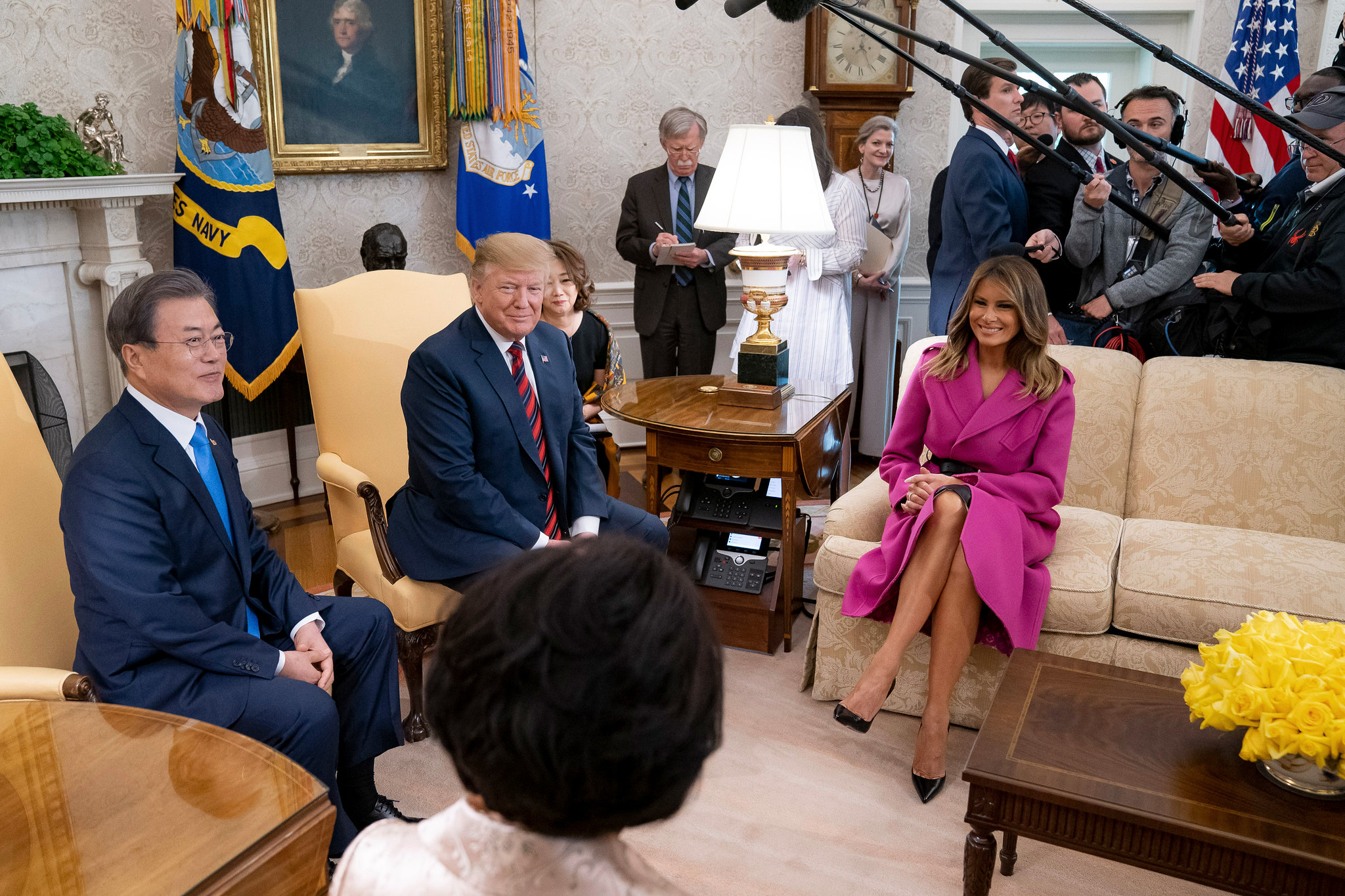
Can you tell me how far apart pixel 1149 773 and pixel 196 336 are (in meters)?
1.95

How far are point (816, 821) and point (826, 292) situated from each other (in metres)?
2.71

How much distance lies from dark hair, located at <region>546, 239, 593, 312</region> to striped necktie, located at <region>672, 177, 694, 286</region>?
3.70ft

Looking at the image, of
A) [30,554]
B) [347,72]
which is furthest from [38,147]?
[30,554]

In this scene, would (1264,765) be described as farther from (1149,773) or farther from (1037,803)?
(1037,803)

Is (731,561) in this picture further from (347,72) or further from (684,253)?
(347,72)

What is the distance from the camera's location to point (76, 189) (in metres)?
3.50

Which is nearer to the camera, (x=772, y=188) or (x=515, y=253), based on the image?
(x=515, y=253)

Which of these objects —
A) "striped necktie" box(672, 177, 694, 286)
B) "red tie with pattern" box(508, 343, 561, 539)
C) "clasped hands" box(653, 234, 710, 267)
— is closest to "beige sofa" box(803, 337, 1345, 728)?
"red tie with pattern" box(508, 343, 561, 539)

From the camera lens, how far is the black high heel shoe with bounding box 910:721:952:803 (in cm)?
252

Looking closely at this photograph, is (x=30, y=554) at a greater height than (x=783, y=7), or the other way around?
(x=783, y=7)

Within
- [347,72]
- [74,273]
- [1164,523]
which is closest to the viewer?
[1164,523]

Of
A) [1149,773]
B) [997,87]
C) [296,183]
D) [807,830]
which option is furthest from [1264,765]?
[296,183]

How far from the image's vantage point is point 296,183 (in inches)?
177

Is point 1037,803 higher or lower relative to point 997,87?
lower
